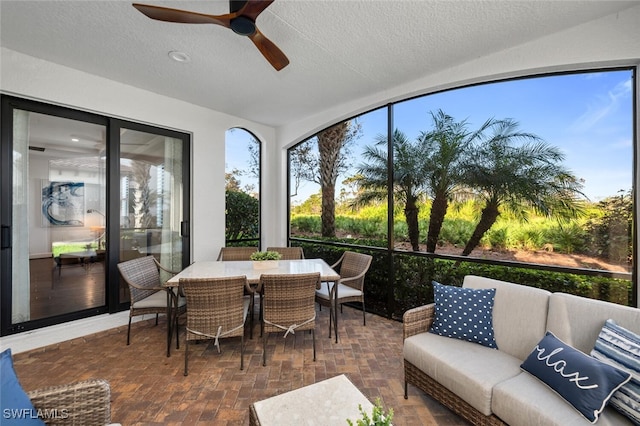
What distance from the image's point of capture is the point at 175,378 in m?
2.30

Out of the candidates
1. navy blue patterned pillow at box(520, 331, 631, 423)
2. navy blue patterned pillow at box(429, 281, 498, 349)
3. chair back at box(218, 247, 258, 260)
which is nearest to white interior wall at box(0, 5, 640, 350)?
chair back at box(218, 247, 258, 260)

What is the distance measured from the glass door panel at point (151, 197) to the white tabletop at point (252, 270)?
3.38 ft

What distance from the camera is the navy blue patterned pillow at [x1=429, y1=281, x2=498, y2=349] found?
199cm

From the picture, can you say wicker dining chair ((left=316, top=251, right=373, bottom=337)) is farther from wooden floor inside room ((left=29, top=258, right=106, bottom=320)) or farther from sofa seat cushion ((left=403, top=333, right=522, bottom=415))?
wooden floor inside room ((left=29, top=258, right=106, bottom=320))

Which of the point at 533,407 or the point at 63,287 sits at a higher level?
the point at 63,287

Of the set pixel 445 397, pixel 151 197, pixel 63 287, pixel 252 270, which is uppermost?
pixel 151 197

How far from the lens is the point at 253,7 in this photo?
1.75 m

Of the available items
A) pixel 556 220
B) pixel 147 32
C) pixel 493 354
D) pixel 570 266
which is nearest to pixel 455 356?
pixel 493 354

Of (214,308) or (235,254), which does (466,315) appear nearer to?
(214,308)

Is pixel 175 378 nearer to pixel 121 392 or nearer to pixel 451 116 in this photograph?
pixel 121 392

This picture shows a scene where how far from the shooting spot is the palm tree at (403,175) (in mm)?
3494

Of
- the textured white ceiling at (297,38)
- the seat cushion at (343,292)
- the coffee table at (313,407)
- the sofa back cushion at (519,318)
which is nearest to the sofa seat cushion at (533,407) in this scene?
the sofa back cushion at (519,318)

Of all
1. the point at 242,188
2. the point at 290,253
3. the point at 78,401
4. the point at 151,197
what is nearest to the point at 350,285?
the point at 290,253

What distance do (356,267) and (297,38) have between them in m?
2.69
